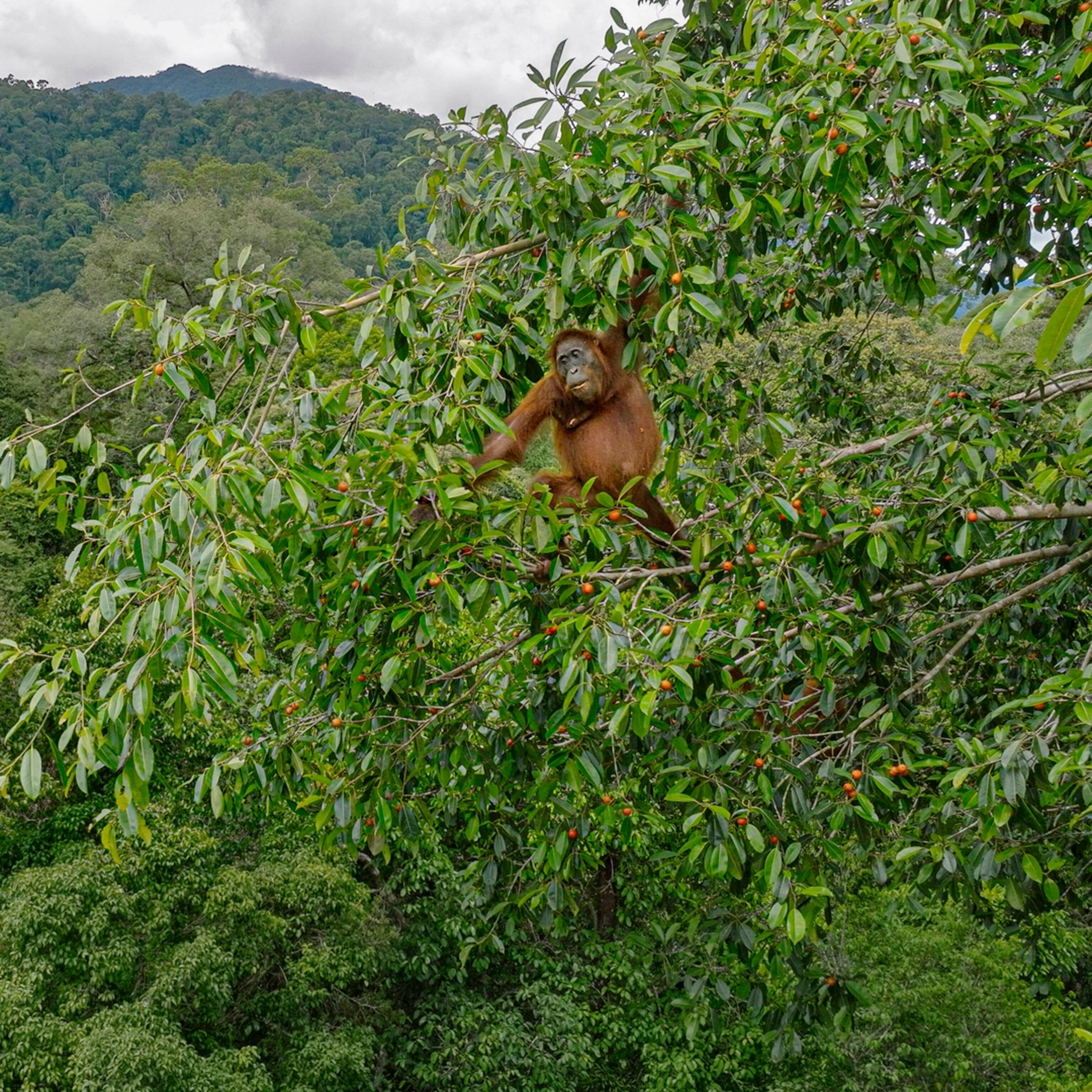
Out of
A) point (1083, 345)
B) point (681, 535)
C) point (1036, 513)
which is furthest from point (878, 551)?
point (1083, 345)

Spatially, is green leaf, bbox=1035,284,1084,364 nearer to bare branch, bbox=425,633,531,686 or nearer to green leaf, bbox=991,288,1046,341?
green leaf, bbox=991,288,1046,341

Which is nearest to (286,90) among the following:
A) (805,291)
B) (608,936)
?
(608,936)

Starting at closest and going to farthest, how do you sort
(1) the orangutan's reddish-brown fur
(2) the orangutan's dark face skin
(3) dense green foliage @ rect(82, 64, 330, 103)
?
1. (2) the orangutan's dark face skin
2. (1) the orangutan's reddish-brown fur
3. (3) dense green foliage @ rect(82, 64, 330, 103)

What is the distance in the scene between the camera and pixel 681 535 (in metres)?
4.18

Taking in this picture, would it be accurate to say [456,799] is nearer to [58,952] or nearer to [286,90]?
[58,952]

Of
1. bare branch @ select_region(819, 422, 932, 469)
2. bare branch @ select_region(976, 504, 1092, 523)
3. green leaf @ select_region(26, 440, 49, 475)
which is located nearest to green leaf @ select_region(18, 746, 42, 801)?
green leaf @ select_region(26, 440, 49, 475)

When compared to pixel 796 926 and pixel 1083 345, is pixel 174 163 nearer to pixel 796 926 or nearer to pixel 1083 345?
pixel 796 926

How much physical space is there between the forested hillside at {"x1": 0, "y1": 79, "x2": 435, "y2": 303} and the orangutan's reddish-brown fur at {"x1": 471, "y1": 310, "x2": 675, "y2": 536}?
36.5 m

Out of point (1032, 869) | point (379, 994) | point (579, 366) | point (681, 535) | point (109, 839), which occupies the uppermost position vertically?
point (579, 366)

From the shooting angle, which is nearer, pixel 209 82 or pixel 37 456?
pixel 37 456

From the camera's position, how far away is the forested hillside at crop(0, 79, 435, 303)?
45.9 metres

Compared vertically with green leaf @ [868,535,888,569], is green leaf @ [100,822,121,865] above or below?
below

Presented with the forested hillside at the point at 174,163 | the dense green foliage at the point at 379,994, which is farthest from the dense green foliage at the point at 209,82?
the dense green foliage at the point at 379,994

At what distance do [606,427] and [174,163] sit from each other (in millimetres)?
43733
